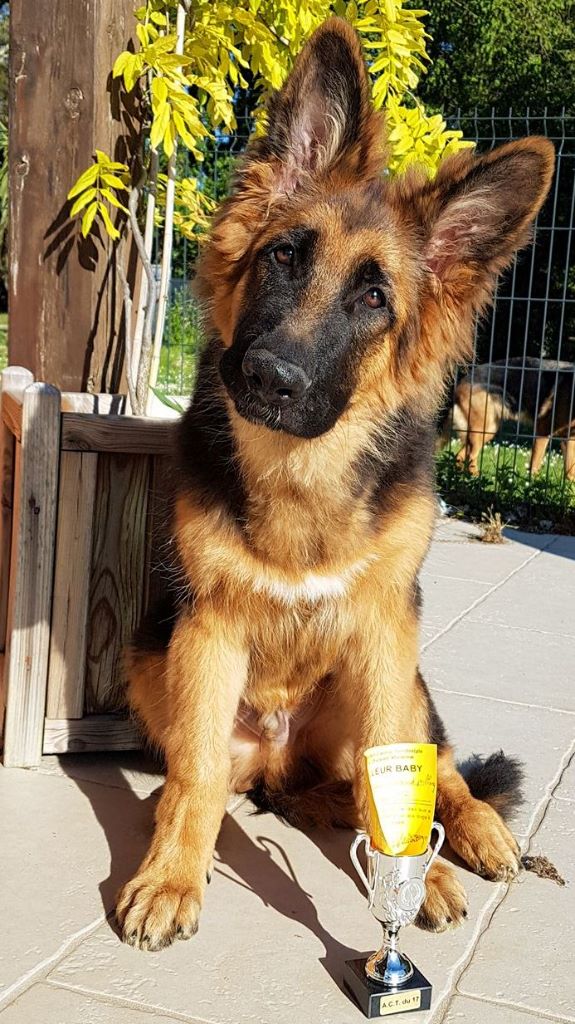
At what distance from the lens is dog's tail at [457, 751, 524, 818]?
135 inches

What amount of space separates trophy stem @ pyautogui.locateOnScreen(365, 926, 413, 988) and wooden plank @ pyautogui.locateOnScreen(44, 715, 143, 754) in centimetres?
156

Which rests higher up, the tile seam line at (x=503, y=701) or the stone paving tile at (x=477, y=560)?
the stone paving tile at (x=477, y=560)

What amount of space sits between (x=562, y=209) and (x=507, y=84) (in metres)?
9.38

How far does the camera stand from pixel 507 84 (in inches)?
848

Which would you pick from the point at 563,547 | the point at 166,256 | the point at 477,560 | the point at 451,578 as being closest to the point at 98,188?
the point at 166,256

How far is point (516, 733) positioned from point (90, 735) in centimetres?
186

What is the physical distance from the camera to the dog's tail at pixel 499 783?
344cm

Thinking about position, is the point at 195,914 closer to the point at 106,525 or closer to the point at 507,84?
the point at 106,525

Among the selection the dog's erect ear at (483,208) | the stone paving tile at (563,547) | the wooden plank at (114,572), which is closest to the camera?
the dog's erect ear at (483,208)

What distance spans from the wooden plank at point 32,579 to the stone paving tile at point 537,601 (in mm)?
3123

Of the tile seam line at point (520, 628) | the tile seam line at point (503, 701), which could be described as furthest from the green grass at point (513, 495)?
the tile seam line at point (503, 701)

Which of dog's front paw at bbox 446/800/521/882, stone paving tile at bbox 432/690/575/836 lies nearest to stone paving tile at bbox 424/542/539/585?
stone paving tile at bbox 432/690/575/836

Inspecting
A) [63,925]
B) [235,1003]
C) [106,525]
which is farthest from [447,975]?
[106,525]

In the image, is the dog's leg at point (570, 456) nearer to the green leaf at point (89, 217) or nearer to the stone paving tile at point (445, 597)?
the stone paving tile at point (445, 597)
